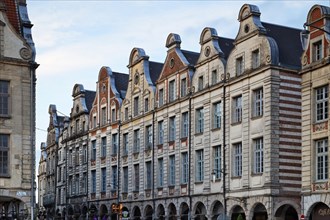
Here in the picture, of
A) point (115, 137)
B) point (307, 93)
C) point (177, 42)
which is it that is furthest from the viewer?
point (115, 137)

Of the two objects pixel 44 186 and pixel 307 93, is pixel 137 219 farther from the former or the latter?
pixel 44 186

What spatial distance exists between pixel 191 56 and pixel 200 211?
40.9 ft

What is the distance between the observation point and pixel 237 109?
48.5 meters

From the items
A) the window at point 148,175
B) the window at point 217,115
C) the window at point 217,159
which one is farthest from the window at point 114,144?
the window at point 217,159

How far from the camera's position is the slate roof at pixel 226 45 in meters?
52.3

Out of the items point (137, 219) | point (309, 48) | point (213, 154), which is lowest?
point (137, 219)

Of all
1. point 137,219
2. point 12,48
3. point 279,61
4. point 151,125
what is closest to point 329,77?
point 279,61

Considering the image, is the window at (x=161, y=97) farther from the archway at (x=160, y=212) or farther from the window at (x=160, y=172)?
the archway at (x=160, y=212)

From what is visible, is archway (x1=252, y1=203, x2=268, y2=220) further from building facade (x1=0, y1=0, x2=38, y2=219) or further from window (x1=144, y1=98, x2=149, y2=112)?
window (x1=144, y1=98, x2=149, y2=112)

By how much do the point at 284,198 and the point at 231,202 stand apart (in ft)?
15.8

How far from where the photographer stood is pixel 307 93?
4100 centimetres

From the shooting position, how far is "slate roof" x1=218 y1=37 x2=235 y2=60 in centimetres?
5231

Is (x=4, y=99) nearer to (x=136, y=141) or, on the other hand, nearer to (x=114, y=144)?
(x=136, y=141)

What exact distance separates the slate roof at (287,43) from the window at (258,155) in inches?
196
